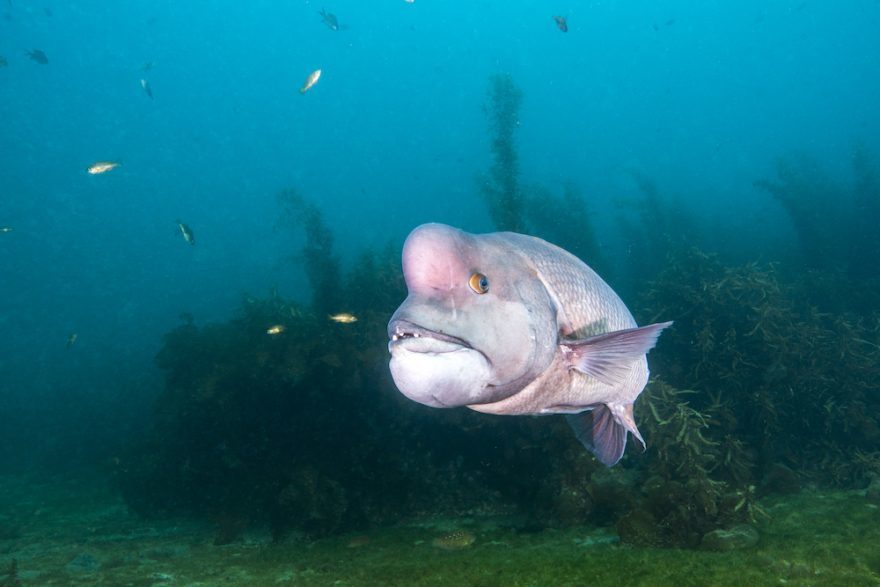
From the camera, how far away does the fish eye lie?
192 cm

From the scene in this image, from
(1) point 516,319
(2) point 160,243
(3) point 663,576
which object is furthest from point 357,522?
(2) point 160,243

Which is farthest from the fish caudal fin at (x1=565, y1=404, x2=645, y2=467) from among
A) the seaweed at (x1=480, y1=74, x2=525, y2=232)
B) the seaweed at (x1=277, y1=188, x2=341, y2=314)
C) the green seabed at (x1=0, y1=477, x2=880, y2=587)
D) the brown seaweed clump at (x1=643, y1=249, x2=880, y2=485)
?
the seaweed at (x1=480, y1=74, x2=525, y2=232)

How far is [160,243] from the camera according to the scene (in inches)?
3438

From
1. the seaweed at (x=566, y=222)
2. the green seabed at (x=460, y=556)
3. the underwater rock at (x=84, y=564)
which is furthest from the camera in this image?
the seaweed at (x=566, y=222)

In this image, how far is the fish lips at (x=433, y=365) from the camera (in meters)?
1.66

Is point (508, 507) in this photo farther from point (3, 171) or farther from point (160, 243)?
point (3, 171)

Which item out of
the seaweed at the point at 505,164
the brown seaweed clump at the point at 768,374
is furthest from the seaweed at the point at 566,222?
the brown seaweed clump at the point at 768,374

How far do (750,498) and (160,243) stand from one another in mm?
101859

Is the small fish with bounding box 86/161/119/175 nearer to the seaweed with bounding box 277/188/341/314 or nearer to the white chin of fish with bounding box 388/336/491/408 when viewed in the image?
the seaweed with bounding box 277/188/341/314

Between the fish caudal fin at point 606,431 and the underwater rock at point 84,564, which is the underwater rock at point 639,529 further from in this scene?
the underwater rock at point 84,564

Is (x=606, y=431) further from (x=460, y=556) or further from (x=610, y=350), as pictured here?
(x=460, y=556)

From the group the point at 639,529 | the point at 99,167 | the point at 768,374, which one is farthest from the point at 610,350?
the point at 99,167

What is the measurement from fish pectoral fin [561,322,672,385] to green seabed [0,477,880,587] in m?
1.78

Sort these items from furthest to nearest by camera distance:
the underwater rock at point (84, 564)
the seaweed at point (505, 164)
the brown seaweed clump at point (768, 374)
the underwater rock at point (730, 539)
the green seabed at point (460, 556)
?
the seaweed at point (505, 164) → the brown seaweed clump at point (768, 374) → the underwater rock at point (84, 564) → the underwater rock at point (730, 539) → the green seabed at point (460, 556)
